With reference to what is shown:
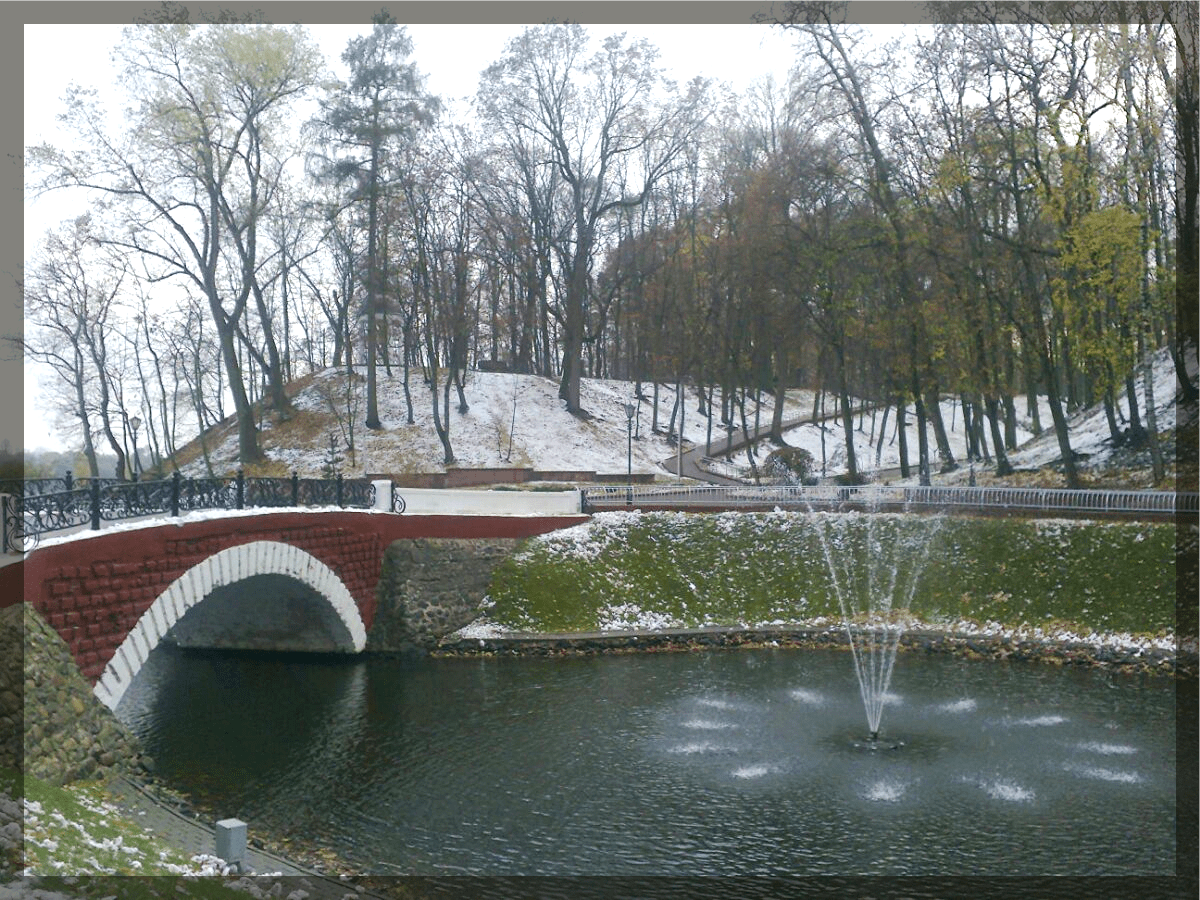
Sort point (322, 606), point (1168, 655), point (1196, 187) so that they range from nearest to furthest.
→ point (1168, 655) < point (322, 606) < point (1196, 187)

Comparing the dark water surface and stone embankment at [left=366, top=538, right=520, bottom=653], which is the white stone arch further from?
the dark water surface

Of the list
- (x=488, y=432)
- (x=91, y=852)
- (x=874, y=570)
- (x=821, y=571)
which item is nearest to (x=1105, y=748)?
(x=874, y=570)

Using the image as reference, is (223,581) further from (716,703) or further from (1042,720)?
(1042,720)

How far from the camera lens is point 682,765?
15.3 meters

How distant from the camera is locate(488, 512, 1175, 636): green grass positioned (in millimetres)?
23047

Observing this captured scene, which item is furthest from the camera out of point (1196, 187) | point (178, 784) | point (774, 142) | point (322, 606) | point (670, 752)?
point (774, 142)

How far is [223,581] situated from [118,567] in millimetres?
3388

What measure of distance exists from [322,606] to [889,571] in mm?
14951

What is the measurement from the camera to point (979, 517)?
26656 millimetres

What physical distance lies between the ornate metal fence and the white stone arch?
1.03m

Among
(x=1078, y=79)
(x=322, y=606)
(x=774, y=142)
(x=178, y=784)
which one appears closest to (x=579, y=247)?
(x=774, y=142)

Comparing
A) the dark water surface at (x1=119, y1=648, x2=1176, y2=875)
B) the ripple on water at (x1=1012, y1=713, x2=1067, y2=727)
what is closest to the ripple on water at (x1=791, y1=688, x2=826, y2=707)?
the dark water surface at (x1=119, y1=648, x2=1176, y2=875)

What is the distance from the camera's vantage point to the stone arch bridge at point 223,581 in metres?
13.4

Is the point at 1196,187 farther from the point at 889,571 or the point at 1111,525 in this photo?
the point at 889,571
